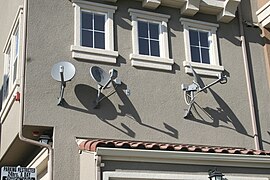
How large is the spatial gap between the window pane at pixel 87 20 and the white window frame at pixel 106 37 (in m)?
0.13

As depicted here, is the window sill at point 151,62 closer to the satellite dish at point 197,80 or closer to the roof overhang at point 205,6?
the satellite dish at point 197,80

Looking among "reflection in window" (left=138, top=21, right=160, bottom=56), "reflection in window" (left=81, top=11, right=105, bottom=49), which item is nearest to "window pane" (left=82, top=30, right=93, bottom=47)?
"reflection in window" (left=81, top=11, right=105, bottom=49)

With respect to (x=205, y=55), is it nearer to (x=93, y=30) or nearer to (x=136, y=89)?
(x=136, y=89)

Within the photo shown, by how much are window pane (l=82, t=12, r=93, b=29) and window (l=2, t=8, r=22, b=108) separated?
5.28 ft

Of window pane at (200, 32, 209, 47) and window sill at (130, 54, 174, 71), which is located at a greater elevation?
window pane at (200, 32, 209, 47)

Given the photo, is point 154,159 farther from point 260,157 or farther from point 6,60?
point 6,60

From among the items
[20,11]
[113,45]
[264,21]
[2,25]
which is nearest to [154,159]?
[113,45]

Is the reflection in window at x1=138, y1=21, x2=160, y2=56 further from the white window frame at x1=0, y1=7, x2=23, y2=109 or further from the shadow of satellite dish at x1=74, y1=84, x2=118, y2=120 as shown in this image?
the white window frame at x1=0, y1=7, x2=23, y2=109

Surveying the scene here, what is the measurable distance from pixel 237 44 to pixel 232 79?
1.17m

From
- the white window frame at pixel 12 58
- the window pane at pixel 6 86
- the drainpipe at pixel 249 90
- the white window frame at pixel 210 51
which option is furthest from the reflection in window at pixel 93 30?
the drainpipe at pixel 249 90

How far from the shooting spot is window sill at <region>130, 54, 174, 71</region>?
42.1 feet

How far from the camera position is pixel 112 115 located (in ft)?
39.8

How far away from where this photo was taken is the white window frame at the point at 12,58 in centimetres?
1249

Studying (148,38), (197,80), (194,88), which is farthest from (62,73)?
(197,80)
